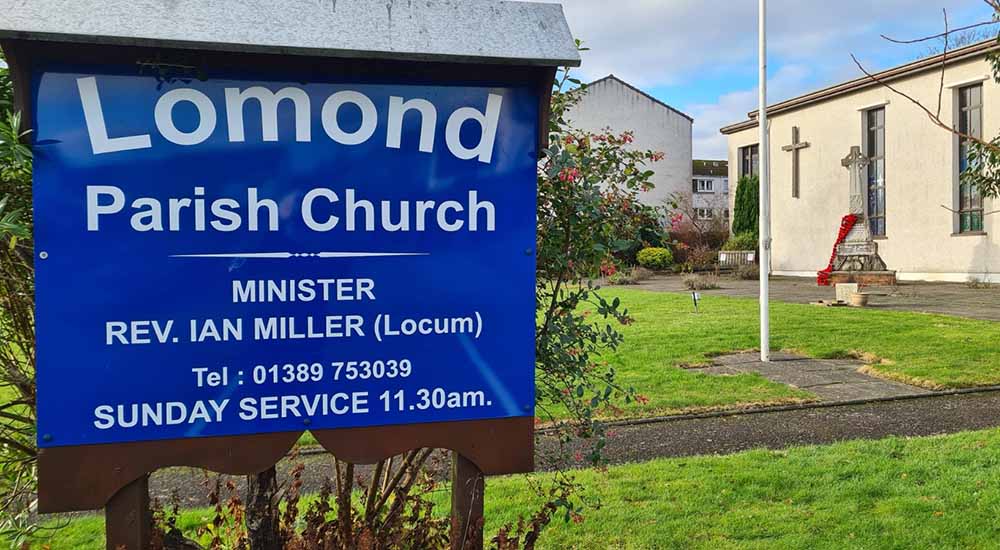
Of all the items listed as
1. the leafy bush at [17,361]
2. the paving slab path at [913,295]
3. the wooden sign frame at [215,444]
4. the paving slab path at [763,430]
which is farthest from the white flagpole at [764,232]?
the leafy bush at [17,361]

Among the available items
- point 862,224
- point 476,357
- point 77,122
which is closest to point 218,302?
point 77,122

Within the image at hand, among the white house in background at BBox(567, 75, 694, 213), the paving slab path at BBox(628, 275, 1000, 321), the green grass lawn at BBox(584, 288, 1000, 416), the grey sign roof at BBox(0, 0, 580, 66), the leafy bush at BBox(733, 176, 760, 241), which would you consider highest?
the white house in background at BBox(567, 75, 694, 213)

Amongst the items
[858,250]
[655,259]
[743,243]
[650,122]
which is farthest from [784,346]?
[650,122]

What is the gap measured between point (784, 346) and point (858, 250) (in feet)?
53.2

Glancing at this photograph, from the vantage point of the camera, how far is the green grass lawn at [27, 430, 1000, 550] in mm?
3762

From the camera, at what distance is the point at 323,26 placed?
6.52 feet

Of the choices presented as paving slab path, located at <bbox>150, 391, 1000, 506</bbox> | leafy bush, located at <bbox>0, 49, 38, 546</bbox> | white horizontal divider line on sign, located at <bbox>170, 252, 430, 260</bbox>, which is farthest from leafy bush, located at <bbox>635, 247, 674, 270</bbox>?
white horizontal divider line on sign, located at <bbox>170, 252, 430, 260</bbox>

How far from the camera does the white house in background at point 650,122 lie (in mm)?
47625

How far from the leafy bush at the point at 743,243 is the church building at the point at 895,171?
4.61 feet

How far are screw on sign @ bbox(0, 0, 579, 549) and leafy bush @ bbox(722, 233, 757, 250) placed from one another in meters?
32.8

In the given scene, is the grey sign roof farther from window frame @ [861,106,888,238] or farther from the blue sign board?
window frame @ [861,106,888,238]

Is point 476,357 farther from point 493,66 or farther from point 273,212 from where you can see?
point 493,66

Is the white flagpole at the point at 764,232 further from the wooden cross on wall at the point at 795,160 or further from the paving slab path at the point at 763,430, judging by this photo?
the wooden cross on wall at the point at 795,160

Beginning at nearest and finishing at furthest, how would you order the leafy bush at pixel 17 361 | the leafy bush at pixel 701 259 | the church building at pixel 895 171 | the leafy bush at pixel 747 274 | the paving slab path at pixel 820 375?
the leafy bush at pixel 17 361, the paving slab path at pixel 820 375, the church building at pixel 895 171, the leafy bush at pixel 747 274, the leafy bush at pixel 701 259
